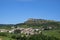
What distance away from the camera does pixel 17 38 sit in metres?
71.4

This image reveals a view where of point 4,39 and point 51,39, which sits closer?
point 4,39

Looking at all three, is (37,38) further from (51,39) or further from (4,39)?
(4,39)

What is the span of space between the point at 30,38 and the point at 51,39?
785cm

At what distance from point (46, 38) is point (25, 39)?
342 inches

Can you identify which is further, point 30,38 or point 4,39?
point 30,38

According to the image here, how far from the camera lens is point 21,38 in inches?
2741

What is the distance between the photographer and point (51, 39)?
235 feet

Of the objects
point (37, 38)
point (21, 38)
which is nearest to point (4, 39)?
point (21, 38)

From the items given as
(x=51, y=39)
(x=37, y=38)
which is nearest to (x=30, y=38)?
(x=37, y=38)

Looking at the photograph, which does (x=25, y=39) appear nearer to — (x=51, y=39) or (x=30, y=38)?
(x=30, y=38)

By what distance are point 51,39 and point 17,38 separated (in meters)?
12.6

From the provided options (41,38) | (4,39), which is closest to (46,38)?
(41,38)

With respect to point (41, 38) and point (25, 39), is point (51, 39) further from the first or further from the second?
point (25, 39)

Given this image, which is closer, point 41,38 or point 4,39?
point 4,39
